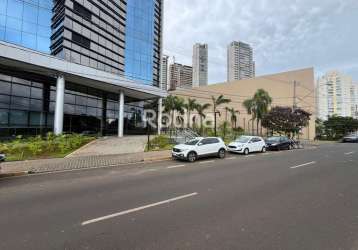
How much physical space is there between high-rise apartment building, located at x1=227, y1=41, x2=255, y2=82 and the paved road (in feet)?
73.4

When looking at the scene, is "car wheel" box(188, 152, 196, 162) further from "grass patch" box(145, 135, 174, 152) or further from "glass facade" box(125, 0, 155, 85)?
"glass facade" box(125, 0, 155, 85)

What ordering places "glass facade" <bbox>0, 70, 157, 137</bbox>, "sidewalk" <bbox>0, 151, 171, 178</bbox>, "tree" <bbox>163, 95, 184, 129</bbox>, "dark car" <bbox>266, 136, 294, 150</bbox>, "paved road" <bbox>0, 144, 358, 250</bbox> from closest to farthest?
"paved road" <bbox>0, 144, 358, 250</bbox> < "sidewalk" <bbox>0, 151, 171, 178</bbox> < "glass facade" <bbox>0, 70, 157, 137</bbox> < "dark car" <bbox>266, 136, 294, 150</bbox> < "tree" <bbox>163, 95, 184, 129</bbox>

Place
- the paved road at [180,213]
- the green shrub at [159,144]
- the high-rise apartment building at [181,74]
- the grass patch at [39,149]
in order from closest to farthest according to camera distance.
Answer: the paved road at [180,213] < the grass patch at [39,149] < the green shrub at [159,144] < the high-rise apartment building at [181,74]

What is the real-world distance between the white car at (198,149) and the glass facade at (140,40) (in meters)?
27.2

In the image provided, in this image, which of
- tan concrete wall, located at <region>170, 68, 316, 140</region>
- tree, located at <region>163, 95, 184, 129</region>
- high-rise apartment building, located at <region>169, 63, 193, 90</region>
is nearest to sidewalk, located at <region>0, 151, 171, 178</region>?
high-rise apartment building, located at <region>169, 63, 193, 90</region>

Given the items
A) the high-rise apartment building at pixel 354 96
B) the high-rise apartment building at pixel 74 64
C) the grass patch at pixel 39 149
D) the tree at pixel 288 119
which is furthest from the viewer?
the high-rise apartment building at pixel 354 96

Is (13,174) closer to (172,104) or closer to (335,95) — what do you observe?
(172,104)

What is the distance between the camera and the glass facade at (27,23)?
24.3 metres

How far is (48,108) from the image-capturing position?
2447 cm

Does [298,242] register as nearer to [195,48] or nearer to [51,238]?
[51,238]

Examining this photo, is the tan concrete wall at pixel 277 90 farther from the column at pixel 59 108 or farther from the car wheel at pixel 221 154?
the column at pixel 59 108

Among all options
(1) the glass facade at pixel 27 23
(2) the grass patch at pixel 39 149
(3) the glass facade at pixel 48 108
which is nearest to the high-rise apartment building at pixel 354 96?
(3) the glass facade at pixel 48 108

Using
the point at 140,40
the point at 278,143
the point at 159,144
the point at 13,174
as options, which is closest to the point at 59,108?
the point at 159,144

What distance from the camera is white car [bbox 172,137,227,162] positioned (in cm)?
1511
